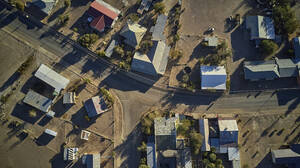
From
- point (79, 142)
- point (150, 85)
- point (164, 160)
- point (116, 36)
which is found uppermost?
point (116, 36)

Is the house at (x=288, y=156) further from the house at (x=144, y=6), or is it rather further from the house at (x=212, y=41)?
the house at (x=144, y=6)

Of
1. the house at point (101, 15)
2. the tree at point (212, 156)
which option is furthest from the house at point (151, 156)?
the house at point (101, 15)

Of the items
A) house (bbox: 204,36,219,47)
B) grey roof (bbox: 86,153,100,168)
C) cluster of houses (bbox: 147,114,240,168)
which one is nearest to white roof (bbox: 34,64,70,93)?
grey roof (bbox: 86,153,100,168)

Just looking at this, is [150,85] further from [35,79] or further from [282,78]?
[282,78]

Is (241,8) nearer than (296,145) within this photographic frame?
No

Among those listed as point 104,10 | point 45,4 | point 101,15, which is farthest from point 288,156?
point 45,4

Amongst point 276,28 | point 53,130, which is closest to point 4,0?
point 53,130
